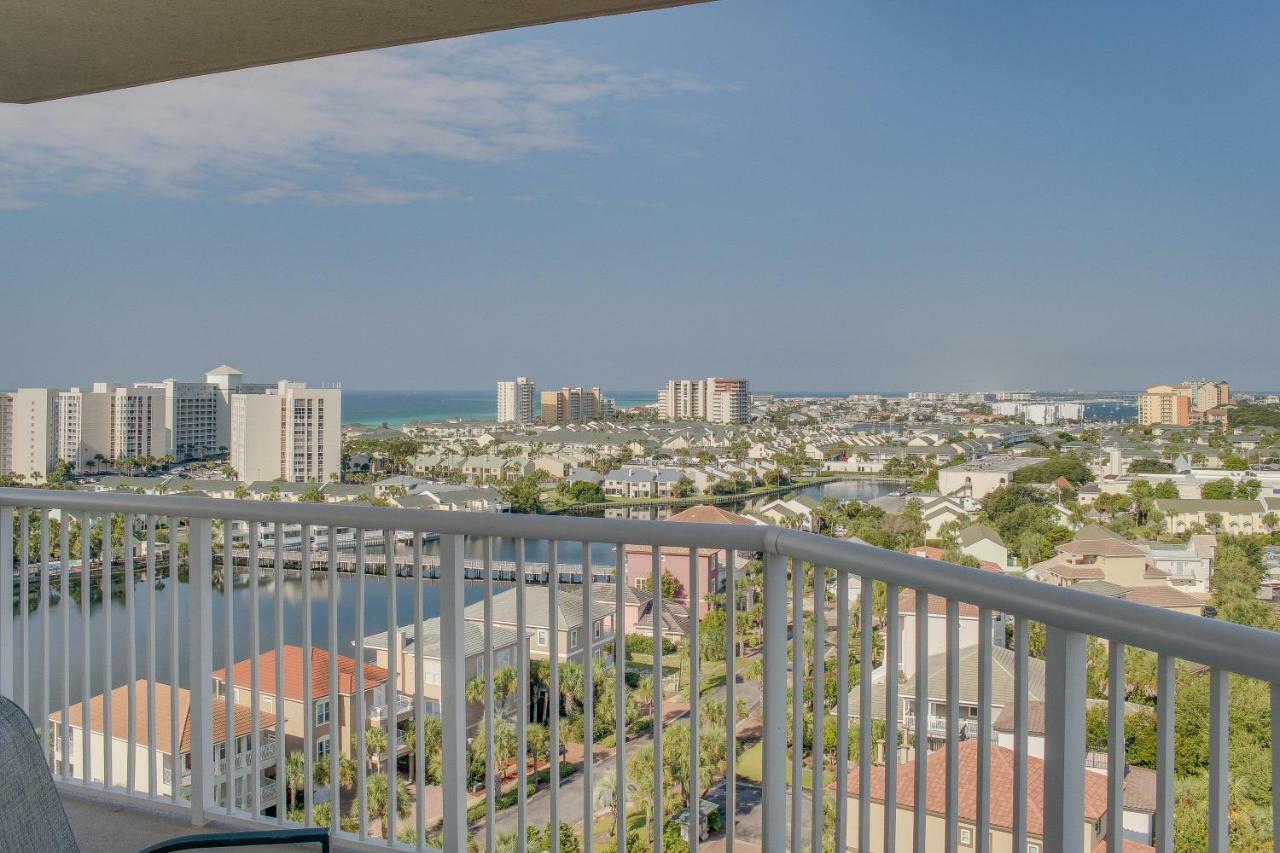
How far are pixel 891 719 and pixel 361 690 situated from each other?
177 centimetres

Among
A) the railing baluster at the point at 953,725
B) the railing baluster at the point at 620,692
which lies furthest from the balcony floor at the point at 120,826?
the railing baluster at the point at 953,725

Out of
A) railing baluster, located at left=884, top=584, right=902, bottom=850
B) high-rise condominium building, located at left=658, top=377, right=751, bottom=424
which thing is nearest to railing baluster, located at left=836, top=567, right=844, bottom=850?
railing baluster, located at left=884, top=584, right=902, bottom=850

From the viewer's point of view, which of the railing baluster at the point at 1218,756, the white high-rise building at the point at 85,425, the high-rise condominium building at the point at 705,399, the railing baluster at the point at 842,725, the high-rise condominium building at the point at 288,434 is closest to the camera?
the railing baluster at the point at 1218,756

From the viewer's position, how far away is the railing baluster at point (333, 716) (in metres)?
2.74

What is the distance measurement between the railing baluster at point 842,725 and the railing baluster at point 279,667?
5.96 ft

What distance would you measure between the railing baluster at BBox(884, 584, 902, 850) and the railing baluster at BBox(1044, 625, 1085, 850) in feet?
1.23

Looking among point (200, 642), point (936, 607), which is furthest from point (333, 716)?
point (936, 607)

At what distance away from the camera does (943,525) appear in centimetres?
326

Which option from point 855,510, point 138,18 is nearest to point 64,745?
point 138,18

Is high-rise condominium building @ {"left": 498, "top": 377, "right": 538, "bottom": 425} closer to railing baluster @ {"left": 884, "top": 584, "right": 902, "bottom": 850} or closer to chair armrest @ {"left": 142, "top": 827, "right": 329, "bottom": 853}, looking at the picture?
chair armrest @ {"left": 142, "top": 827, "right": 329, "bottom": 853}

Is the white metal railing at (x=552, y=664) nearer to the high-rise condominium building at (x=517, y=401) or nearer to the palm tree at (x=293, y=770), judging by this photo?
the palm tree at (x=293, y=770)

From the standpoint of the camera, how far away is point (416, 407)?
17.4ft

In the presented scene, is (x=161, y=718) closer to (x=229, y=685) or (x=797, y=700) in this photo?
(x=229, y=685)

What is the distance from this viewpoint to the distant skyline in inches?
135
